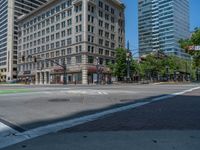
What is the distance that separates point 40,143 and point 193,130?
3.67 meters

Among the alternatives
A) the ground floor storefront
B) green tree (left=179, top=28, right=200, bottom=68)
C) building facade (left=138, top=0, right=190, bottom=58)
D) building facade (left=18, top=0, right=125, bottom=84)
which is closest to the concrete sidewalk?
green tree (left=179, top=28, right=200, bottom=68)

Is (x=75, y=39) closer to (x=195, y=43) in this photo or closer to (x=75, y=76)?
(x=75, y=76)

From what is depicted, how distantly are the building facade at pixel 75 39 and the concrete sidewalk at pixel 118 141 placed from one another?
56.8 m

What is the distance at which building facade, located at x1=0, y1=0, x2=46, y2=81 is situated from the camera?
115500 mm

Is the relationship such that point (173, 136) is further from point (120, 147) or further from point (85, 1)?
point (85, 1)

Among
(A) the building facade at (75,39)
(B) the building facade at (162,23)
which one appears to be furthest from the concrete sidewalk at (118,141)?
(B) the building facade at (162,23)

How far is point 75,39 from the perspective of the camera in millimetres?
70688

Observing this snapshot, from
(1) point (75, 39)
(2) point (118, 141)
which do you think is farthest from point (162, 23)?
(2) point (118, 141)

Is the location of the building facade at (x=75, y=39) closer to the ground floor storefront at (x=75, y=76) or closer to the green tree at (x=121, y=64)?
the ground floor storefront at (x=75, y=76)

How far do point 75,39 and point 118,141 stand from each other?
66.9 metres

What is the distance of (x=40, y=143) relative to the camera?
5051 mm

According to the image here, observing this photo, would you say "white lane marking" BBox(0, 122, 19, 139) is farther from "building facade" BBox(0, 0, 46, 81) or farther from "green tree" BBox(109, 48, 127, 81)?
"building facade" BBox(0, 0, 46, 81)

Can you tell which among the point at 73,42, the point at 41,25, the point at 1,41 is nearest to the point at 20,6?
the point at 1,41

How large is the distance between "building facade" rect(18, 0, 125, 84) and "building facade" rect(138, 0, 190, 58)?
1575cm
